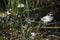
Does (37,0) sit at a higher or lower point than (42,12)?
higher

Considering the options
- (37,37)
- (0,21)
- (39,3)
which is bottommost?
(37,37)

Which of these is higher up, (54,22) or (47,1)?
(47,1)

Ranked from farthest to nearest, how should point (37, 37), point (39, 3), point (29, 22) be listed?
point (39, 3) < point (29, 22) < point (37, 37)

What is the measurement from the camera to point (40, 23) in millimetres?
1722

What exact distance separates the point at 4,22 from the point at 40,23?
1.12 ft

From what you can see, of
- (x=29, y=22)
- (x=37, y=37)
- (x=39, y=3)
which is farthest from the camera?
(x=39, y=3)

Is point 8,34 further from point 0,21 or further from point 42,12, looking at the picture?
point 42,12

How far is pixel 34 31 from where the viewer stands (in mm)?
1649

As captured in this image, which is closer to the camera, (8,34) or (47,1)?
(8,34)

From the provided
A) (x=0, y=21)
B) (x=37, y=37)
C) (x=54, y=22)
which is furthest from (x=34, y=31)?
(x=0, y=21)

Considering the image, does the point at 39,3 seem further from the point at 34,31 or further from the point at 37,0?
the point at 34,31

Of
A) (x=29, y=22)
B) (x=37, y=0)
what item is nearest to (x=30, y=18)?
(x=29, y=22)

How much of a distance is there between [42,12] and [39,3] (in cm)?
10

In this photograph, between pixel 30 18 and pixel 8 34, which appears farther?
pixel 30 18
